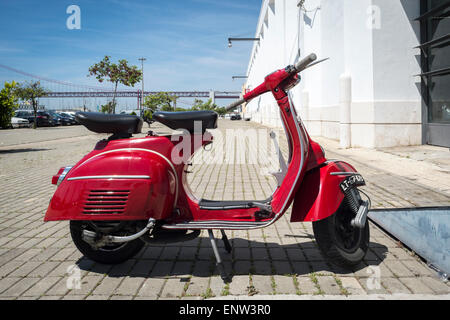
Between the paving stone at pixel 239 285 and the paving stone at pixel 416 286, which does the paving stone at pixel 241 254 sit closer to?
the paving stone at pixel 239 285

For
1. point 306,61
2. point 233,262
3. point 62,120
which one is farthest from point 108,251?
point 62,120

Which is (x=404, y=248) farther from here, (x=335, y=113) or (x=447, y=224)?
(x=335, y=113)

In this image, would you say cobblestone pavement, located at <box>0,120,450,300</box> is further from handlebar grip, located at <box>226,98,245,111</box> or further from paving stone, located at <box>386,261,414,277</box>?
handlebar grip, located at <box>226,98,245,111</box>

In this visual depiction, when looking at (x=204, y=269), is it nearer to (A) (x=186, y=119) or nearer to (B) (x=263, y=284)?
(B) (x=263, y=284)

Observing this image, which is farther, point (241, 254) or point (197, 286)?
point (241, 254)

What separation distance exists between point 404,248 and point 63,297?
9.69 ft

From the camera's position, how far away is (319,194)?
2.81 metres

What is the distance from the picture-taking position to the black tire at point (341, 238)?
9.38ft

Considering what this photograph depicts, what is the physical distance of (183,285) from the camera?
281cm

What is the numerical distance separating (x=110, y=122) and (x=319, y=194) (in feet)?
5.70

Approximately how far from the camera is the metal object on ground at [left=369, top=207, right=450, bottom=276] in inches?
118

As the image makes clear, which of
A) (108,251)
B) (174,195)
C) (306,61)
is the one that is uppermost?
(306,61)

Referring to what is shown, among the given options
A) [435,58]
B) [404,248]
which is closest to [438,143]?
[435,58]

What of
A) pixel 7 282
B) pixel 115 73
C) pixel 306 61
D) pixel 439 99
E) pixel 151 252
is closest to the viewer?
pixel 306 61
